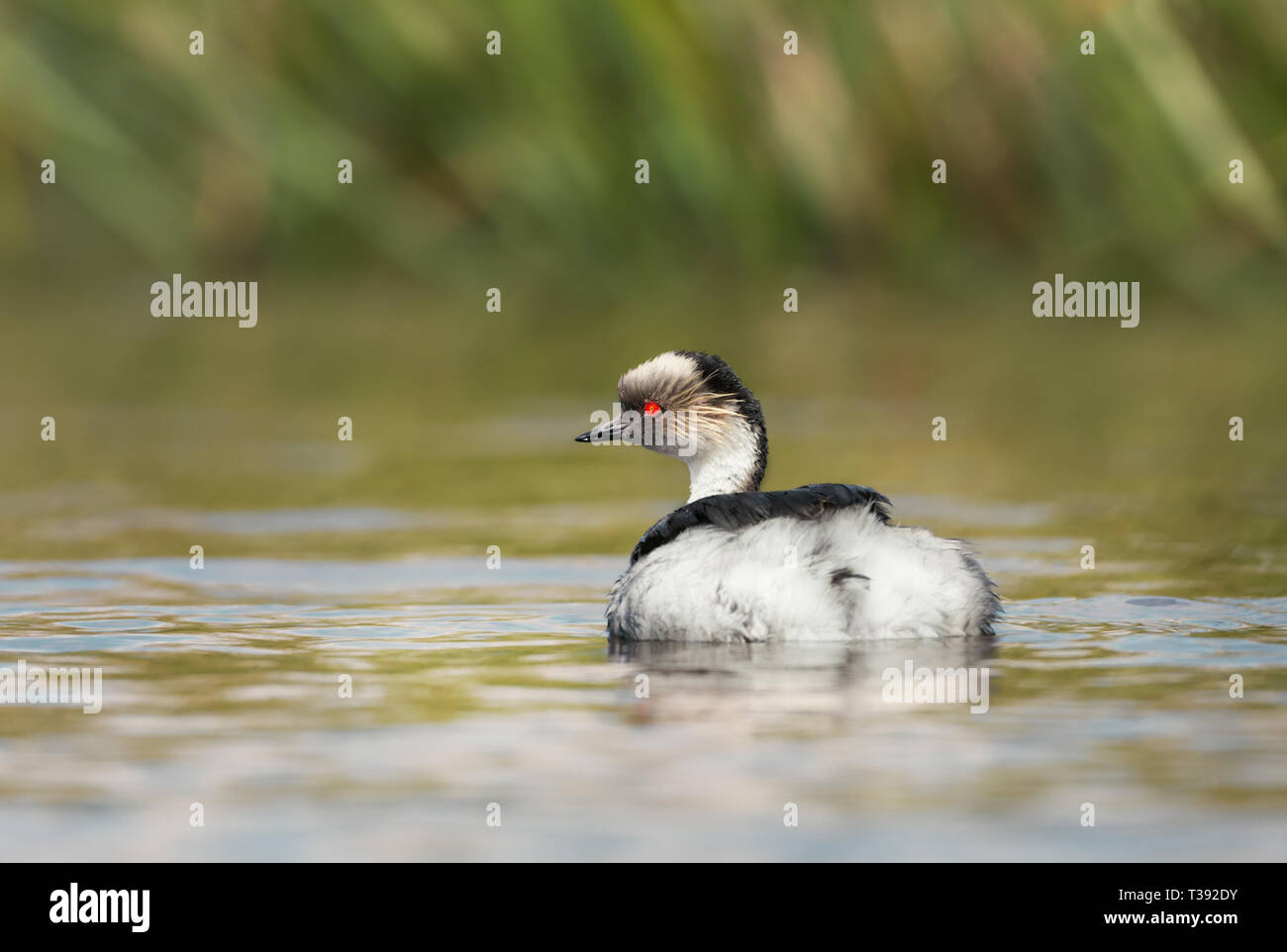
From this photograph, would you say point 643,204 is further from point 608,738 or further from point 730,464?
point 608,738

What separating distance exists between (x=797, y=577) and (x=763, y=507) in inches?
13.0

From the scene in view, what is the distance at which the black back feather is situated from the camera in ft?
27.6

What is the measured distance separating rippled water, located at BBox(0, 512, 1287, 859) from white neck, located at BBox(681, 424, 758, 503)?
0.76m

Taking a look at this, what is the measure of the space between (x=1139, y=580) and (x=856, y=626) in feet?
6.82

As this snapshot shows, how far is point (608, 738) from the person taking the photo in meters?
7.04

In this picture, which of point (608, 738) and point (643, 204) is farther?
point (643, 204)

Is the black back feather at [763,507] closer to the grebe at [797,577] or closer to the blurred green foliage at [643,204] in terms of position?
the grebe at [797,577]

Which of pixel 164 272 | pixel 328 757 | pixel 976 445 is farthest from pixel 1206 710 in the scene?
pixel 164 272

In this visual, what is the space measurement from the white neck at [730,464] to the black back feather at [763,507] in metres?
1.11

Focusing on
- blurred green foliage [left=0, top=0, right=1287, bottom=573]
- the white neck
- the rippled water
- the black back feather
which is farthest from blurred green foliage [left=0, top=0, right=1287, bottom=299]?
the black back feather

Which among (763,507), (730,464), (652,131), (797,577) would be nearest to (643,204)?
(652,131)

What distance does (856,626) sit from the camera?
27.2 ft

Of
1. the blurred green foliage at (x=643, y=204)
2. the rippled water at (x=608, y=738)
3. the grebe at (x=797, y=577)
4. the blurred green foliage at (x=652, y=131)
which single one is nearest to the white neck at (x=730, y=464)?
the rippled water at (x=608, y=738)

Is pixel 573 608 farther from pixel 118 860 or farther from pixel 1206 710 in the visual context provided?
pixel 118 860
